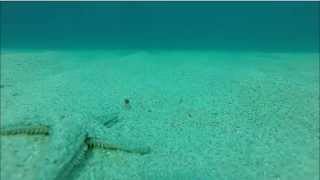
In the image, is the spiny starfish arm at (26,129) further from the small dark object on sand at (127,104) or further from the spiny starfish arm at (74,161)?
the small dark object on sand at (127,104)

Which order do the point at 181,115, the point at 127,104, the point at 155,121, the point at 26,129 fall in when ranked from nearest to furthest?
the point at 26,129, the point at 155,121, the point at 181,115, the point at 127,104

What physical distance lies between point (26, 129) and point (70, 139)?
594mm

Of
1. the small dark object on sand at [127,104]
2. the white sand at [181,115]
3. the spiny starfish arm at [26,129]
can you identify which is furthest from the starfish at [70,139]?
the small dark object on sand at [127,104]

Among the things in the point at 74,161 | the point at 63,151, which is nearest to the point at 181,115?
the point at 74,161

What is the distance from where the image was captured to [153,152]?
196 inches

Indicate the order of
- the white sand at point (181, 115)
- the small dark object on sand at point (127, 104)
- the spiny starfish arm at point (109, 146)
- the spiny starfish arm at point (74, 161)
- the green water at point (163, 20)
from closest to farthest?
the spiny starfish arm at point (74, 161), the white sand at point (181, 115), the spiny starfish arm at point (109, 146), the small dark object on sand at point (127, 104), the green water at point (163, 20)

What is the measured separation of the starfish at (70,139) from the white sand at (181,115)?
11 centimetres

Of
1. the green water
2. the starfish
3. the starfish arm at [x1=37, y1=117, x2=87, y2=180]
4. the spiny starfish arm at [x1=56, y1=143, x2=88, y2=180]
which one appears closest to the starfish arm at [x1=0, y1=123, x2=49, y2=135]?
the starfish

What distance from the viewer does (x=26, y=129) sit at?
4578 millimetres

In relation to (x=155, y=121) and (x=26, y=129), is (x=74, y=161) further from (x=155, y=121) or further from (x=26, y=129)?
(x=155, y=121)

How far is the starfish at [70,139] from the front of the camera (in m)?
4.02

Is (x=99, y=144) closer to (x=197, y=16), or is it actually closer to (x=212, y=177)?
(x=212, y=177)

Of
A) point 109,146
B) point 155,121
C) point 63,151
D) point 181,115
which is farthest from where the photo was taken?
point 181,115

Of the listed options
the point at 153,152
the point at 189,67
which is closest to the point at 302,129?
the point at 153,152
